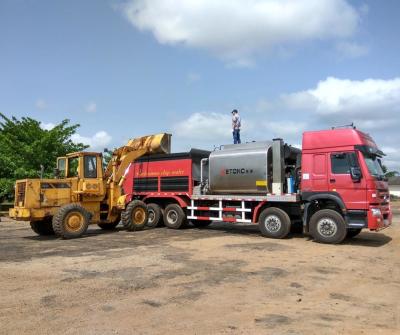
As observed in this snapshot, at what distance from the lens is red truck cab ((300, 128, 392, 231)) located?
12.7 metres

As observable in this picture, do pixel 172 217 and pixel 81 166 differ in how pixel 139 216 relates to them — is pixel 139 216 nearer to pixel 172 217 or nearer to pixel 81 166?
pixel 172 217

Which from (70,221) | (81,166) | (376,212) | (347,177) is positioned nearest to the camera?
(376,212)

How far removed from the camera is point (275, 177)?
14.9 m

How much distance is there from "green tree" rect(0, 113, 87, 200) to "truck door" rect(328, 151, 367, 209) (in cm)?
1818

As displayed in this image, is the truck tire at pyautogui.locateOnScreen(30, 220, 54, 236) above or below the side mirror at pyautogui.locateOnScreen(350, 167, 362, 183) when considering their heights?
below

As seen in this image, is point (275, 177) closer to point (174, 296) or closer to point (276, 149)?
point (276, 149)

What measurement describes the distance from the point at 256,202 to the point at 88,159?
6376 millimetres

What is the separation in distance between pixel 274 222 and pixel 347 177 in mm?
2928

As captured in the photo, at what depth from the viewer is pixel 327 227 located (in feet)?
43.3

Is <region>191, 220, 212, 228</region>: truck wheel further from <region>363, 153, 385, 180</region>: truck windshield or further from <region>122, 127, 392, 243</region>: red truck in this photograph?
<region>363, 153, 385, 180</region>: truck windshield

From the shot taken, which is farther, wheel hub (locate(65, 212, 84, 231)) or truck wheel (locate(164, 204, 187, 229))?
truck wheel (locate(164, 204, 187, 229))

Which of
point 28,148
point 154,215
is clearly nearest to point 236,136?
point 154,215

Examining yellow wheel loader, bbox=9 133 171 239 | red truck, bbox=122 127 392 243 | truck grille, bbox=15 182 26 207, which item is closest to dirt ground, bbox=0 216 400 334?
red truck, bbox=122 127 392 243

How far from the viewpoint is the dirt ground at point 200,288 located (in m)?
5.79
